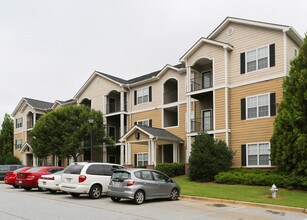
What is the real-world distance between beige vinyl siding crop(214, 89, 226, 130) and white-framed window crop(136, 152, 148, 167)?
9.97 meters

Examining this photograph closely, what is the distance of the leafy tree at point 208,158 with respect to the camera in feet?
79.7

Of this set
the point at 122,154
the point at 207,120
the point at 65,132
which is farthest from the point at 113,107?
the point at 207,120

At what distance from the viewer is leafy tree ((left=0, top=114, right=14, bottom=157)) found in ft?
197

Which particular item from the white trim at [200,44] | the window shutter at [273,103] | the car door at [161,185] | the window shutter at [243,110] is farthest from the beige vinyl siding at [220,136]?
the car door at [161,185]

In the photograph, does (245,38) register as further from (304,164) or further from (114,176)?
(114,176)

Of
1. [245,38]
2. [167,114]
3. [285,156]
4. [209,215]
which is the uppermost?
[245,38]

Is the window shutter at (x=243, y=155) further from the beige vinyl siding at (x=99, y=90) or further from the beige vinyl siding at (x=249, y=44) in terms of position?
the beige vinyl siding at (x=99, y=90)

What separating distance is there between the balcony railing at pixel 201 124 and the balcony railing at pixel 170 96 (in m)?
4.73

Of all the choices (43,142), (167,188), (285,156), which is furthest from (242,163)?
(43,142)

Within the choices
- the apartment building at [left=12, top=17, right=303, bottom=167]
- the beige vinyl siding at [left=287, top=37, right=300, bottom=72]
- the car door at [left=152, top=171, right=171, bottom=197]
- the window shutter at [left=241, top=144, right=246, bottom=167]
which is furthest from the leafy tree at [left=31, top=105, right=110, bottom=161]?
the car door at [left=152, top=171, right=171, bottom=197]

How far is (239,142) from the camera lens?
2586 cm

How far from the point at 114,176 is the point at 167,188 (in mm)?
2365

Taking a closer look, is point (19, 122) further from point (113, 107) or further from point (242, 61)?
point (242, 61)

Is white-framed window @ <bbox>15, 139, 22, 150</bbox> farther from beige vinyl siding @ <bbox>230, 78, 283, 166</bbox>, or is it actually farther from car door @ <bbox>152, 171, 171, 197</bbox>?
car door @ <bbox>152, 171, 171, 197</bbox>
